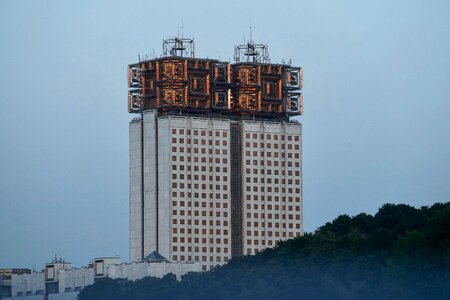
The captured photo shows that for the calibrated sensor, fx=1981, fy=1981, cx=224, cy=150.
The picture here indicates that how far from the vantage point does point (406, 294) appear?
19975 cm

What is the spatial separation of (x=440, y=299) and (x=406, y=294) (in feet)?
16.7

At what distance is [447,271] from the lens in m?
196

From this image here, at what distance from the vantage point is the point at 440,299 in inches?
7702

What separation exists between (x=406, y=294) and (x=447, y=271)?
6.17m

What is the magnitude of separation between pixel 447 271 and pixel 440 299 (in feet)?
9.37
